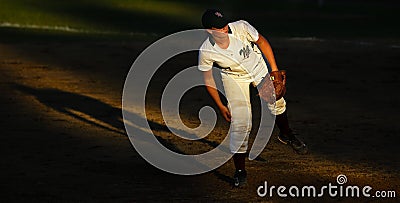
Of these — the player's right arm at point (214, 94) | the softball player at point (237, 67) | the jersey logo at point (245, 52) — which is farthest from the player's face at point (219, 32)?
the player's right arm at point (214, 94)

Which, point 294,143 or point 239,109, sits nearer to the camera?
point 239,109

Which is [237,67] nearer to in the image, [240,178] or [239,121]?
[239,121]

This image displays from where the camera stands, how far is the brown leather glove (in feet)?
31.2

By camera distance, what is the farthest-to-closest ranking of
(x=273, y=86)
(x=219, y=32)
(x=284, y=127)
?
(x=284, y=127) < (x=273, y=86) < (x=219, y=32)

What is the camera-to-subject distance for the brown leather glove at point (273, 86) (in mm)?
9516

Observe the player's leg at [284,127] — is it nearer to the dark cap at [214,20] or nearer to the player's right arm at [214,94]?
the player's right arm at [214,94]

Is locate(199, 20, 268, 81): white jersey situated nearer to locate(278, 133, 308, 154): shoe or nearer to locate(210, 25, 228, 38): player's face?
locate(210, 25, 228, 38): player's face

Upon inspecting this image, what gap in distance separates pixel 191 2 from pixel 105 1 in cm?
313

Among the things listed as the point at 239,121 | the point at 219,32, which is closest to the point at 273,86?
the point at 239,121

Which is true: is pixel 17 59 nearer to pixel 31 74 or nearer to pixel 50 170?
pixel 31 74

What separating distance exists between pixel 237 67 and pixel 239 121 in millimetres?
519

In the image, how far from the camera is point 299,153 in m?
10.3

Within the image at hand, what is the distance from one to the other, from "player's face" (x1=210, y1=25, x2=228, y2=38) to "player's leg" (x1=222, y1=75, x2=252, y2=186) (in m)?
0.65

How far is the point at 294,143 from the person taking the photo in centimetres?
1015
